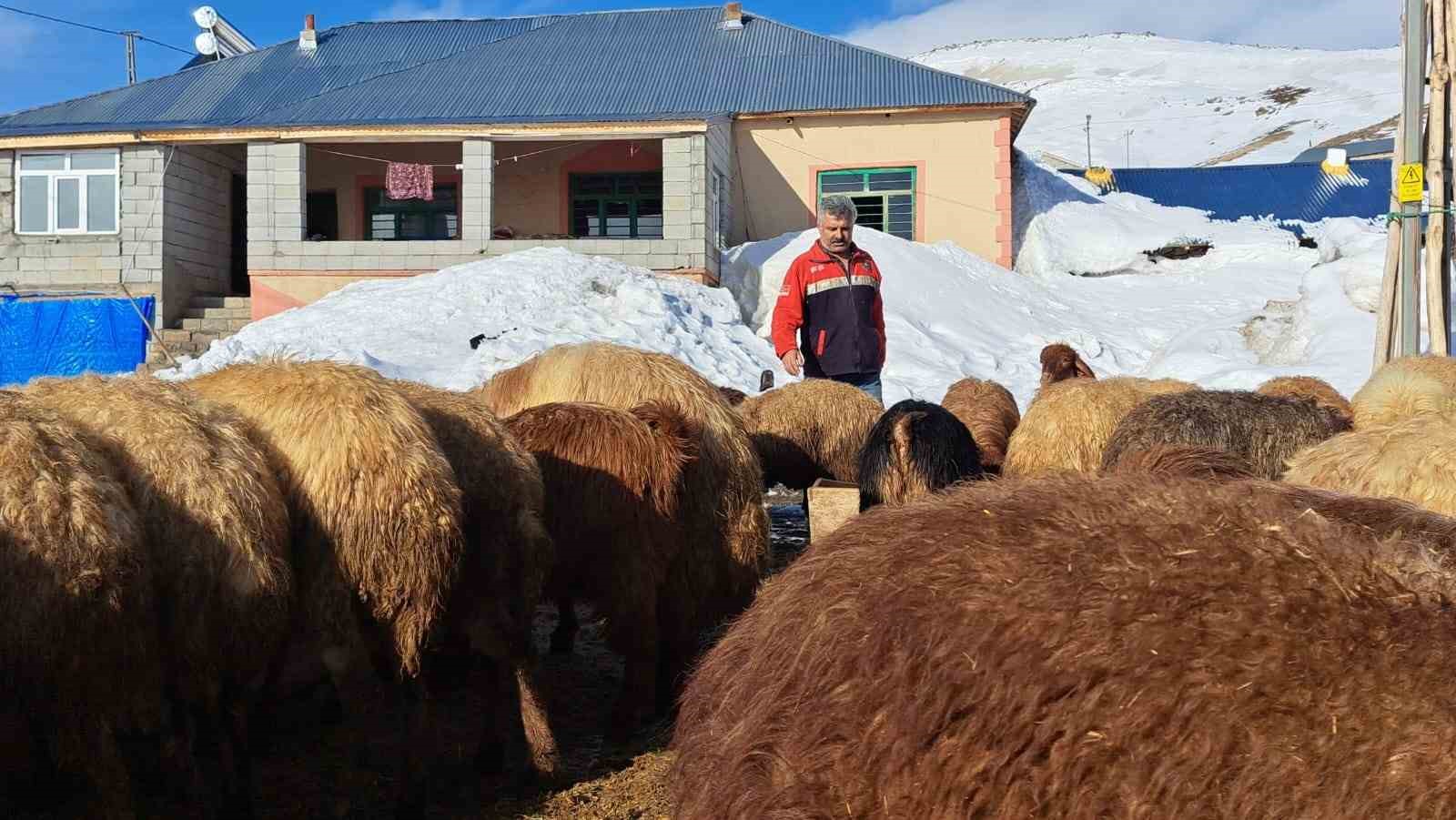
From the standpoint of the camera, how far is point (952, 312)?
22172 millimetres

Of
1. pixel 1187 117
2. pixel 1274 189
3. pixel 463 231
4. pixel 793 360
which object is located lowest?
pixel 793 360

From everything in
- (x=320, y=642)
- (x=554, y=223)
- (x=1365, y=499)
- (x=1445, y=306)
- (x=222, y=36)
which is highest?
(x=222, y=36)

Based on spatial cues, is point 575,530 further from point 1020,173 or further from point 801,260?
point 1020,173

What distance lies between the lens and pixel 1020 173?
29531 millimetres

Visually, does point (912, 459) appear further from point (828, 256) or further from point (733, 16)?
point (733, 16)

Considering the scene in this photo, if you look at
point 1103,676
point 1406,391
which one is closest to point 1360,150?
point 1406,391

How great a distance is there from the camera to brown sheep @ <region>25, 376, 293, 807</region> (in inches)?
155

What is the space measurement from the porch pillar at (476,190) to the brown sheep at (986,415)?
12.8 meters

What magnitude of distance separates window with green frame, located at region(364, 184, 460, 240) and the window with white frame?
581 centimetres

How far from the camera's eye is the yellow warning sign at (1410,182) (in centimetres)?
959

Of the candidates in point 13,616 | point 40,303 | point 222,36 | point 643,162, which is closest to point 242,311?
point 40,303

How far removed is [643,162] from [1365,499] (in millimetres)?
26341

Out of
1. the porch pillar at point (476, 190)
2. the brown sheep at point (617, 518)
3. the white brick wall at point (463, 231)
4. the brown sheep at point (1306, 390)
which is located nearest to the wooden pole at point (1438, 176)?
the brown sheep at point (1306, 390)

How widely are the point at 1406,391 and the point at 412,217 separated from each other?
24.7 metres
